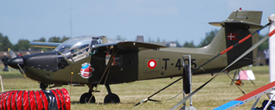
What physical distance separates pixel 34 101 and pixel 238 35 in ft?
24.7

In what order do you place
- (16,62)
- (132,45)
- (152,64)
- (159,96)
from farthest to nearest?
(159,96) → (152,64) → (132,45) → (16,62)

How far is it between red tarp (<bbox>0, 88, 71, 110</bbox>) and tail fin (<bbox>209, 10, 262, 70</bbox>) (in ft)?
20.6

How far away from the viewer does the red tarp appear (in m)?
7.71

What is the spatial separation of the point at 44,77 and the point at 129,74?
8.85ft

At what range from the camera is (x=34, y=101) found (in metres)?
7.77

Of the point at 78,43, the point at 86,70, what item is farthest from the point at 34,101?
the point at 78,43

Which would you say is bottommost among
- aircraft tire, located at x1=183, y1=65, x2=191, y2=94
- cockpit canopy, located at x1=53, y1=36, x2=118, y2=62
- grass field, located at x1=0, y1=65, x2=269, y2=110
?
grass field, located at x1=0, y1=65, x2=269, y2=110

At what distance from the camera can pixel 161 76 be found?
39.6ft

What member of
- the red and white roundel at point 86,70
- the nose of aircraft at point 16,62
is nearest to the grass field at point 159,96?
the red and white roundel at point 86,70

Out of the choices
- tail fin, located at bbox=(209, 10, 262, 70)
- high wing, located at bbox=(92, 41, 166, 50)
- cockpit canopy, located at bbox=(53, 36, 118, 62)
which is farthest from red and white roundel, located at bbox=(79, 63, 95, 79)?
tail fin, located at bbox=(209, 10, 262, 70)

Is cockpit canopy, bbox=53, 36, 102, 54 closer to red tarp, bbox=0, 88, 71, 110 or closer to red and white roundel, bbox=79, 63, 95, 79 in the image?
red and white roundel, bbox=79, 63, 95, 79

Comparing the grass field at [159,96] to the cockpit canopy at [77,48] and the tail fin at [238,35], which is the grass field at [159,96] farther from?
the tail fin at [238,35]

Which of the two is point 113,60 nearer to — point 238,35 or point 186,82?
point 186,82

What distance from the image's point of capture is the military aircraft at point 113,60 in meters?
11.0
